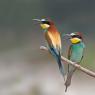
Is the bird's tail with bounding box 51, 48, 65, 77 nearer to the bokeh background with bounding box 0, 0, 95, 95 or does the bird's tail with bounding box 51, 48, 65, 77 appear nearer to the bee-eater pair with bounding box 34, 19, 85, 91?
the bee-eater pair with bounding box 34, 19, 85, 91

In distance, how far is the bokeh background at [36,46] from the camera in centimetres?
420

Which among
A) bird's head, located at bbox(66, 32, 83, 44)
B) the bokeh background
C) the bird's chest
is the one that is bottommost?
the bokeh background

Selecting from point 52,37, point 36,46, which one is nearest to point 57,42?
point 52,37

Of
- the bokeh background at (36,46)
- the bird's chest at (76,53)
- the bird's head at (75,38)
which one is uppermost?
the bird's head at (75,38)

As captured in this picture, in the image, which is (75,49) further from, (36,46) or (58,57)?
(36,46)

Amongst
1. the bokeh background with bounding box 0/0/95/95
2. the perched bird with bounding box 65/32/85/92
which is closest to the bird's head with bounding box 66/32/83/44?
the perched bird with bounding box 65/32/85/92

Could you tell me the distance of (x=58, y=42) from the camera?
90.2 inches

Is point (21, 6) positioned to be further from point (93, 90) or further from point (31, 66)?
point (93, 90)

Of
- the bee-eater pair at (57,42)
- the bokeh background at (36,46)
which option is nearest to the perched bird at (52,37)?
the bee-eater pair at (57,42)

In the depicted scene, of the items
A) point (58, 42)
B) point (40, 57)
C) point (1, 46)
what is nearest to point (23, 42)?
point (1, 46)

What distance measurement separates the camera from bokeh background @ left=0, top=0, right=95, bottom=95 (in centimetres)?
420

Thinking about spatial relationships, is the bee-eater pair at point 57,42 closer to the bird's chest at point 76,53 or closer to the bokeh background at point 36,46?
the bird's chest at point 76,53

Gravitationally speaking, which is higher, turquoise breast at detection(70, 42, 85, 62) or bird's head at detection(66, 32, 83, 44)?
bird's head at detection(66, 32, 83, 44)

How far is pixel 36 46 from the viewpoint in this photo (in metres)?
4.99
